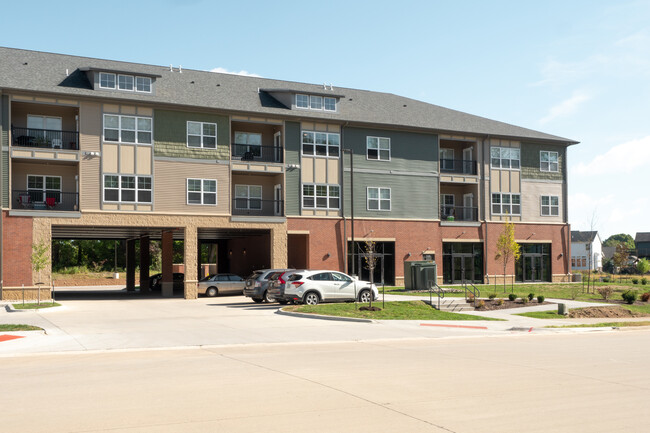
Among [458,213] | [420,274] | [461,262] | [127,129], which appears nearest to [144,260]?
[127,129]

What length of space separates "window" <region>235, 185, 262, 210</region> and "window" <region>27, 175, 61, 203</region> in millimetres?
10248

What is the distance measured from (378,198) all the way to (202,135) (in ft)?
39.5

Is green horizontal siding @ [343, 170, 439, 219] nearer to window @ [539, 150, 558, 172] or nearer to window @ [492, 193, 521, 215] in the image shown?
window @ [492, 193, 521, 215]

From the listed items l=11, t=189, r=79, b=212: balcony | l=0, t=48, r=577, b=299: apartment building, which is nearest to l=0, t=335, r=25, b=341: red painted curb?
l=0, t=48, r=577, b=299: apartment building

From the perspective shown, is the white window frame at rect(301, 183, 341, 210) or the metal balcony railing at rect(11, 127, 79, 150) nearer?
the metal balcony railing at rect(11, 127, 79, 150)

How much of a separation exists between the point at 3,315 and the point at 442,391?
779 inches

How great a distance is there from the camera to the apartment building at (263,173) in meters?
34.3

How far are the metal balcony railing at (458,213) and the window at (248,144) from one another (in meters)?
13.6

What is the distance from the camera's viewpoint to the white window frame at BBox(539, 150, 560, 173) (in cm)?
4828

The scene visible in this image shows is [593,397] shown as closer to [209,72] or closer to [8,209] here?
[8,209]

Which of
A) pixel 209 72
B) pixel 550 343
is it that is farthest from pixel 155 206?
pixel 550 343

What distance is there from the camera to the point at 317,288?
2741 centimetres

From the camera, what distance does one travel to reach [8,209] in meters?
32.5

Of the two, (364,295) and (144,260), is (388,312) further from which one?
(144,260)
